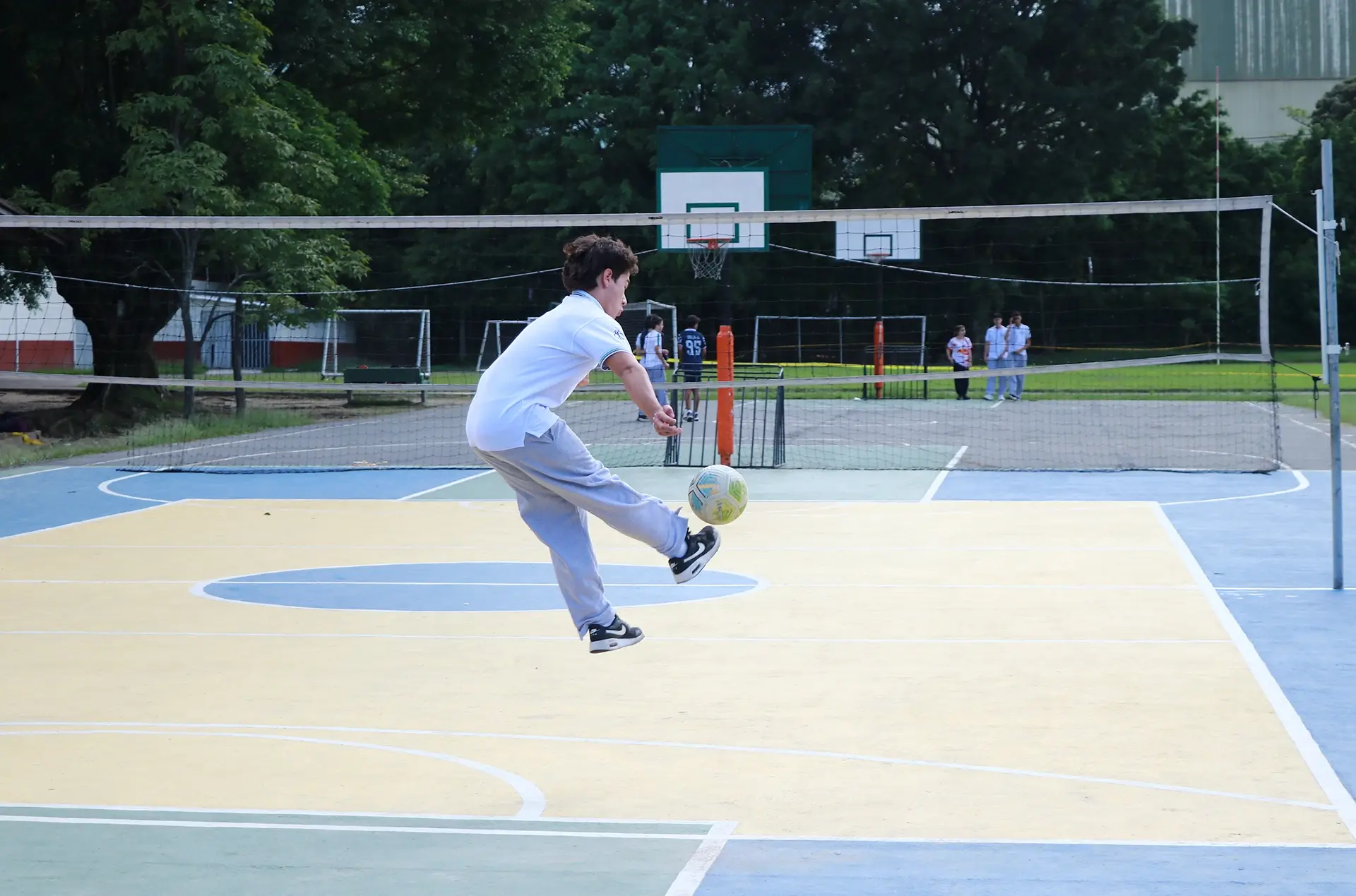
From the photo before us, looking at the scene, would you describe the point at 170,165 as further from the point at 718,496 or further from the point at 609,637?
the point at 609,637

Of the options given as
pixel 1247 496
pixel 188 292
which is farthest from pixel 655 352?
pixel 1247 496

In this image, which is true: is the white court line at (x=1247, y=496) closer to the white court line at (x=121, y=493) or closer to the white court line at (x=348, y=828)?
the white court line at (x=121, y=493)

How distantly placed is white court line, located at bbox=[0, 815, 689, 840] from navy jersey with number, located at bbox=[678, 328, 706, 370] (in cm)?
1920

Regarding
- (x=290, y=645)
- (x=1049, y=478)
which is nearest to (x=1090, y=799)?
(x=290, y=645)

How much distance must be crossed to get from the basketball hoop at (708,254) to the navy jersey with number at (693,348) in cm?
91

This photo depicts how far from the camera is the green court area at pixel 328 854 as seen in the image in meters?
4.33

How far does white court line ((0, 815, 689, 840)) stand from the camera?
4824 millimetres

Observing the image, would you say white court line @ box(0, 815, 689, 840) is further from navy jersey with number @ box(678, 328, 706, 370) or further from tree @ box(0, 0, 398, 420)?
navy jersey with number @ box(678, 328, 706, 370)

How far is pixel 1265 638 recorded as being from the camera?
8.01m

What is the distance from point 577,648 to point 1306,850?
4.08 meters

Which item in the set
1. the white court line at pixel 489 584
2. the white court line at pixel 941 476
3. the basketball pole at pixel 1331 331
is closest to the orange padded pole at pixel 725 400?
the white court line at pixel 941 476

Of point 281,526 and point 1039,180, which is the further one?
point 1039,180

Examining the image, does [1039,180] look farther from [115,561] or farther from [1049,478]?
[115,561]

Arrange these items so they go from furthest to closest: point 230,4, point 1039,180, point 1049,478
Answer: point 1039,180
point 230,4
point 1049,478
